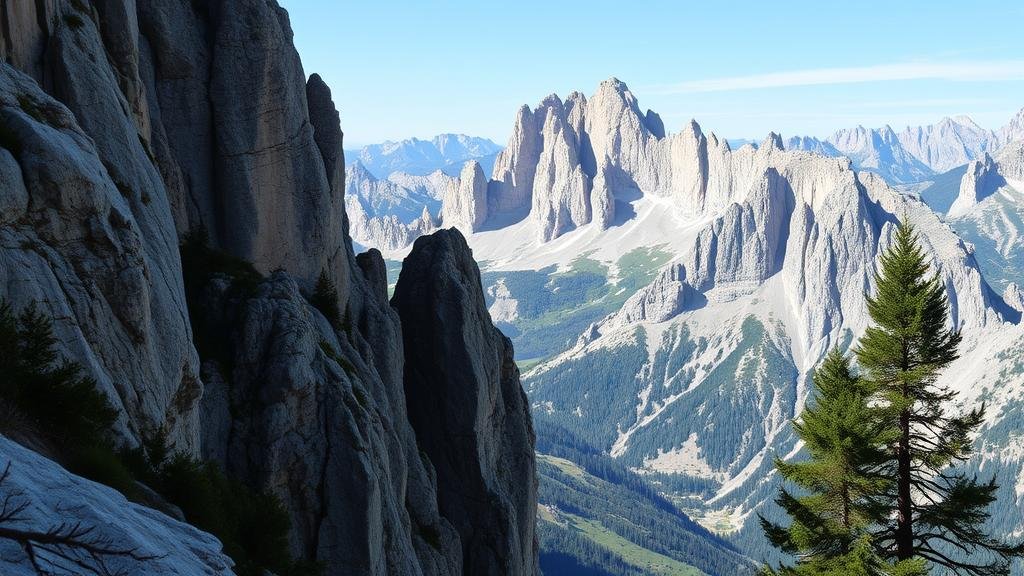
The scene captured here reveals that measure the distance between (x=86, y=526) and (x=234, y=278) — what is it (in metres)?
24.1

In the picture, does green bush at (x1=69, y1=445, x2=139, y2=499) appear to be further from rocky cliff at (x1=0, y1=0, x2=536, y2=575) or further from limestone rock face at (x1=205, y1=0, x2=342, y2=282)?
limestone rock face at (x1=205, y1=0, x2=342, y2=282)

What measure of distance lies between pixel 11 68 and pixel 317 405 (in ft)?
48.0

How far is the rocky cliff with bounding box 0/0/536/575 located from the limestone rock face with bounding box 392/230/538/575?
0.16 meters

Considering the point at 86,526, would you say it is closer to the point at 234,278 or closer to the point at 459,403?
the point at 234,278

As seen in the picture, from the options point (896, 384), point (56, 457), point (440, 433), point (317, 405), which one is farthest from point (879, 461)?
point (440, 433)

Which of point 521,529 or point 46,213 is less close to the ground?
point 46,213

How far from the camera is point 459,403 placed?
5075 cm

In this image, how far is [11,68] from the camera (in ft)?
79.3

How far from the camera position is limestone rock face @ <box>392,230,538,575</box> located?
49938mm

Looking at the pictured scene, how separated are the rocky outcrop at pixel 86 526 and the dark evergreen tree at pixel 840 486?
2063 cm

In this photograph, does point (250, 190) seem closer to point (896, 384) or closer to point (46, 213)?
point (46, 213)

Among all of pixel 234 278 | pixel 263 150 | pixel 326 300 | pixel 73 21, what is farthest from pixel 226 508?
pixel 263 150

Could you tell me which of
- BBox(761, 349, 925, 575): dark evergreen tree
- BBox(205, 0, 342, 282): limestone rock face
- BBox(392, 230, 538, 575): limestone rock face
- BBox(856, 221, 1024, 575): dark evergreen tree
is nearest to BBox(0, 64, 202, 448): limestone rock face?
BBox(205, 0, 342, 282): limestone rock face

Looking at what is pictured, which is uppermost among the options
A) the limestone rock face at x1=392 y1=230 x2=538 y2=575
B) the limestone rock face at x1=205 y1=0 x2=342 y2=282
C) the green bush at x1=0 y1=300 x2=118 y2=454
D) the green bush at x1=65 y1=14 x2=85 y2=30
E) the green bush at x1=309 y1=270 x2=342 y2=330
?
the green bush at x1=65 y1=14 x2=85 y2=30
